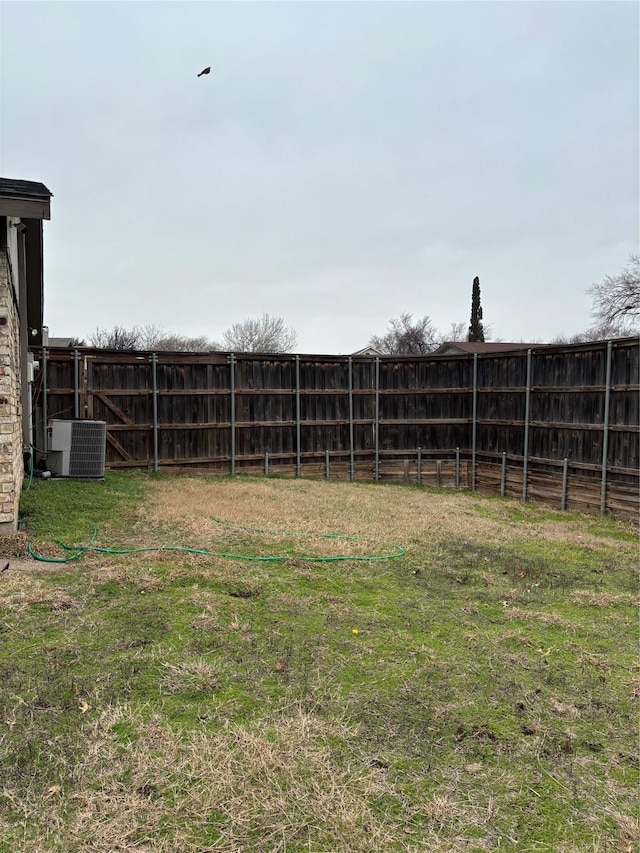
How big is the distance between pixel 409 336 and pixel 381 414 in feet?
133

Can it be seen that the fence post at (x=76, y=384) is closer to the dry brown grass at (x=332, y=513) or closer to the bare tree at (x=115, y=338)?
the dry brown grass at (x=332, y=513)

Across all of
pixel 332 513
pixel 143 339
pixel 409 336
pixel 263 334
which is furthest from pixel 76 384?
pixel 409 336

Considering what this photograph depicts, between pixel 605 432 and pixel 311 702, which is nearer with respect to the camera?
pixel 311 702

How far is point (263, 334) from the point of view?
43281 millimetres

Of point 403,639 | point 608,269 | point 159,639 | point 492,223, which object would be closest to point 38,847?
point 159,639

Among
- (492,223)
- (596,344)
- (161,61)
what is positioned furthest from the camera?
(492,223)

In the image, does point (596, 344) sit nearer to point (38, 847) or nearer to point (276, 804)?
point (276, 804)

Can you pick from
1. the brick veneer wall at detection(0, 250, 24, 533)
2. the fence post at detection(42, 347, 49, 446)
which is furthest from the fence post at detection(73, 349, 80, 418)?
the brick veneer wall at detection(0, 250, 24, 533)

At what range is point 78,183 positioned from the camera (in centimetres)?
1227

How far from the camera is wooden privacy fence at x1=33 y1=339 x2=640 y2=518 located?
9.16m

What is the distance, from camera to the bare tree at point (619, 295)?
27.1 metres

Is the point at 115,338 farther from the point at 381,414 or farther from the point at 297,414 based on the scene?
the point at 381,414

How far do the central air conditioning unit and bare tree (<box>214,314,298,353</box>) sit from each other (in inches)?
1380

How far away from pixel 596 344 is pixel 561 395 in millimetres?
1168
